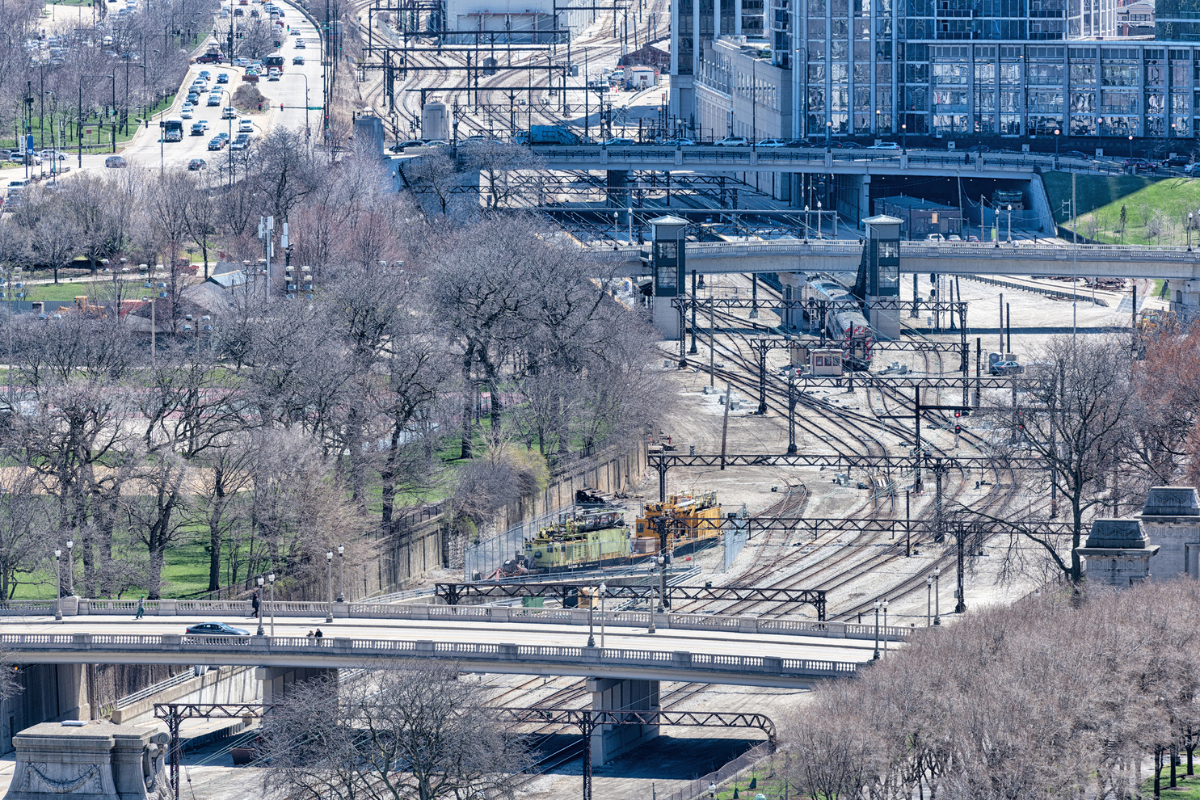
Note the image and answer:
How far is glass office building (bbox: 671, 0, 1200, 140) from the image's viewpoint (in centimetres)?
18788

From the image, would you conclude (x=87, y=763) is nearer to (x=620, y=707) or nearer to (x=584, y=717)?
(x=584, y=717)

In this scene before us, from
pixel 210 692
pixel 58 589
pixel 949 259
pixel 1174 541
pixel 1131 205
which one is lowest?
pixel 210 692

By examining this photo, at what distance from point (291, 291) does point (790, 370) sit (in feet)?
86.0

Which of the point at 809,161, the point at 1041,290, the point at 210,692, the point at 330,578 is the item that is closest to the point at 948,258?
the point at 1041,290

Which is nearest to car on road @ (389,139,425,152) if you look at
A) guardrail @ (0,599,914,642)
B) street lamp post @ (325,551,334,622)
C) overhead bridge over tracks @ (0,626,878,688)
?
street lamp post @ (325,551,334,622)

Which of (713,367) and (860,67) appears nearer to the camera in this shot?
(713,367)

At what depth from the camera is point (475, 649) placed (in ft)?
265

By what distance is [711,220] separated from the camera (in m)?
182

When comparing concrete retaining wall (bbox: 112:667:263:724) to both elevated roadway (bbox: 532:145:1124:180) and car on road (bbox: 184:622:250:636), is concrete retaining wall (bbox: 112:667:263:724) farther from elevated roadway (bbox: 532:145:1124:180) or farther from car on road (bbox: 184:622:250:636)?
elevated roadway (bbox: 532:145:1124:180)

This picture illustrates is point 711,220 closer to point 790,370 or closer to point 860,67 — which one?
point 860,67

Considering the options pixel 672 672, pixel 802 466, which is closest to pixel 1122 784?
pixel 672 672

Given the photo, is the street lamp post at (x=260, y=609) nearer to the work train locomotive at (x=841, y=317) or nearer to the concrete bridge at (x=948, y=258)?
the work train locomotive at (x=841, y=317)

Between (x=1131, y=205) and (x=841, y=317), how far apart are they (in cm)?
3683

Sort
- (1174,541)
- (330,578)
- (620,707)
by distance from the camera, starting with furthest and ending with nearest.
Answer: (330,578) → (620,707) → (1174,541)
